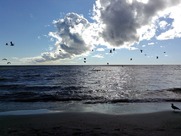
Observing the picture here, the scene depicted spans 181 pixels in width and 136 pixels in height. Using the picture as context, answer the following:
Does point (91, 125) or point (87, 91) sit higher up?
point (91, 125)

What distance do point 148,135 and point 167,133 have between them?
0.89 metres

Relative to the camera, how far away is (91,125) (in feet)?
41.3

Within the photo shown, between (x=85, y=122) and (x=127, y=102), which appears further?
(x=127, y=102)

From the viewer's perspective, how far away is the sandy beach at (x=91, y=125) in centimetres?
1100

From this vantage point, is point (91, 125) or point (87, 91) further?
point (87, 91)

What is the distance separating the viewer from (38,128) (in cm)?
1212

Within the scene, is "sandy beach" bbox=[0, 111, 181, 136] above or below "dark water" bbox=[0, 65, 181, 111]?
above

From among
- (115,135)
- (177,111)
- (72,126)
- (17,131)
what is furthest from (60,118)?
(177,111)

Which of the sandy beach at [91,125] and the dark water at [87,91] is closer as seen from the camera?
the sandy beach at [91,125]

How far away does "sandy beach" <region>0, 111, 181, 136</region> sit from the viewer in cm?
1100

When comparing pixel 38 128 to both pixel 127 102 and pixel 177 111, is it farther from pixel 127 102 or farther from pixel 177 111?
pixel 127 102

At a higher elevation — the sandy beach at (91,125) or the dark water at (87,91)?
the sandy beach at (91,125)

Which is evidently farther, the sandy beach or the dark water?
the dark water

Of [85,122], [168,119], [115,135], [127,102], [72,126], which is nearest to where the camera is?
[115,135]
